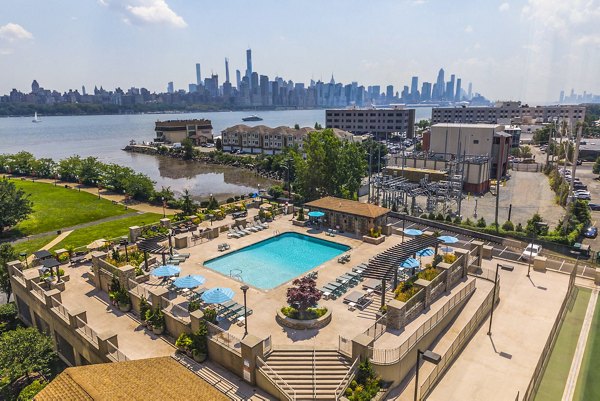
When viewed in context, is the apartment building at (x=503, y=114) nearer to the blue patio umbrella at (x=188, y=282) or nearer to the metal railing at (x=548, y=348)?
the metal railing at (x=548, y=348)

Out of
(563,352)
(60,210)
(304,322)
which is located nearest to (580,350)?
(563,352)

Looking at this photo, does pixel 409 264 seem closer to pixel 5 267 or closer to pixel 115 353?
Answer: pixel 115 353

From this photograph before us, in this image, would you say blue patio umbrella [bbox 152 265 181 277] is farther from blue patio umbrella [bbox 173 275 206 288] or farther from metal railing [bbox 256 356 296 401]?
metal railing [bbox 256 356 296 401]

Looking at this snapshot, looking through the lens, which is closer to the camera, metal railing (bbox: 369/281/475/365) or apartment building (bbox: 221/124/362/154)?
metal railing (bbox: 369/281/475/365)

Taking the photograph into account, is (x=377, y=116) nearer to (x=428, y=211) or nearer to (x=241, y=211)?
(x=428, y=211)

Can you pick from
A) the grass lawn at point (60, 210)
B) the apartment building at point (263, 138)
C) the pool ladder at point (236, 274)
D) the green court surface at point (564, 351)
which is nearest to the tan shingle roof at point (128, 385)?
the pool ladder at point (236, 274)

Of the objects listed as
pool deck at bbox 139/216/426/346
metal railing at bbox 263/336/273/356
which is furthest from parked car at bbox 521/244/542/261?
metal railing at bbox 263/336/273/356

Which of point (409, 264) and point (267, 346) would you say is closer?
point (267, 346)
